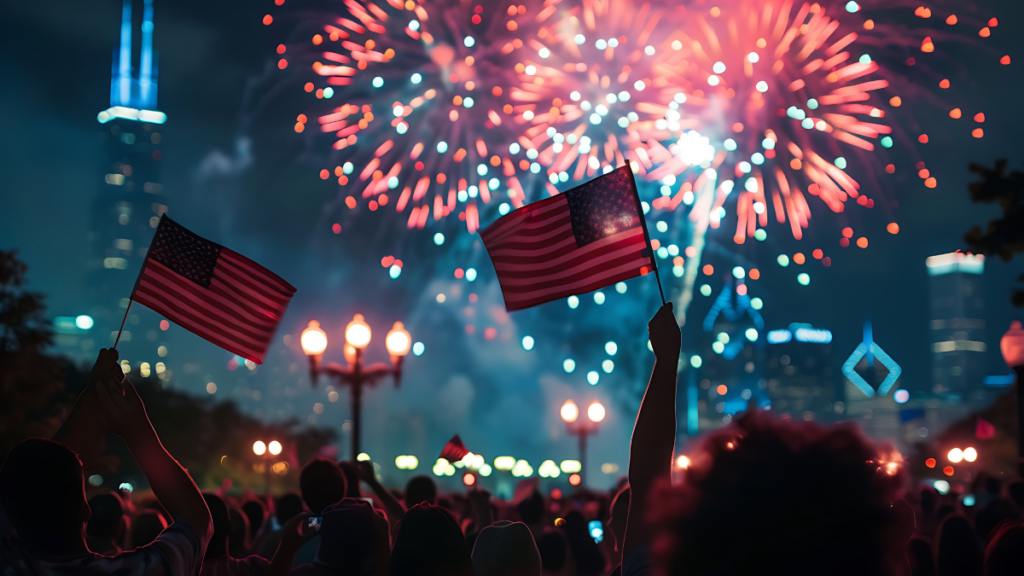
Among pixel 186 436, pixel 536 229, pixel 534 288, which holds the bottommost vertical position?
pixel 186 436

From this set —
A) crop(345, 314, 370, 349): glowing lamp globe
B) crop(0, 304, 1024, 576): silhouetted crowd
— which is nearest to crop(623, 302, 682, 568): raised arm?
crop(0, 304, 1024, 576): silhouetted crowd

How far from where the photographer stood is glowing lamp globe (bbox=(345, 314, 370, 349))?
14.0 m

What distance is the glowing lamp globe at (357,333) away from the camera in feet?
46.0

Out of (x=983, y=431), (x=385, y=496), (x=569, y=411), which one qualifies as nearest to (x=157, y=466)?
(x=385, y=496)

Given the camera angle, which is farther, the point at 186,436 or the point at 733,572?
the point at 186,436

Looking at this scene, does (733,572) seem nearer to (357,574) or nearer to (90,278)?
(357,574)

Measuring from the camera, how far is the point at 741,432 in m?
2.15

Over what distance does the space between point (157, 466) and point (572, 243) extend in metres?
5.06

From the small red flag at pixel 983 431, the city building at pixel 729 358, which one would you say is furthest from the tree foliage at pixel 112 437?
the city building at pixel 729 358

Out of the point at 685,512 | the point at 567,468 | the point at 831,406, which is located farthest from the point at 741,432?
the point at 831,406

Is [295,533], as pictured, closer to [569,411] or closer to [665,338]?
[665,338]

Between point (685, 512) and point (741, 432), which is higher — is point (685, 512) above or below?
below

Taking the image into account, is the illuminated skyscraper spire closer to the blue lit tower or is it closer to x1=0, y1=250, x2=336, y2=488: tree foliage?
the blue lit tower

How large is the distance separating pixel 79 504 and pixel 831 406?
7128 inches
